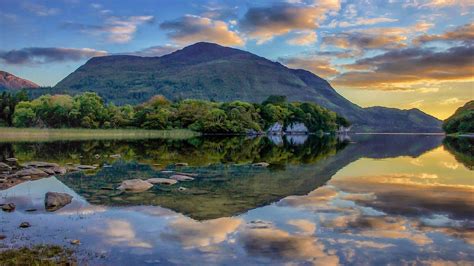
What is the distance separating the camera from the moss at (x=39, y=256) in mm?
13195

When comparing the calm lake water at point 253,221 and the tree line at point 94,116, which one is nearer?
the calm lake water at point 253,221

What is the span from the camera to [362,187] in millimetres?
32656

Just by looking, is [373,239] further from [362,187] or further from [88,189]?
[88,189]

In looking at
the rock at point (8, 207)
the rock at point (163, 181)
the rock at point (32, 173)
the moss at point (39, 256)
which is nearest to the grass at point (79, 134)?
the rock at point (32, 173)

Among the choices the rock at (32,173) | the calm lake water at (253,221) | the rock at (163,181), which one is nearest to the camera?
the calm lake water at (253,221)

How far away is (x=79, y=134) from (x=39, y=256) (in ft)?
424

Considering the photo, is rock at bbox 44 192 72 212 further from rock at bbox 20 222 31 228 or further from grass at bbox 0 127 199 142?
grass at bbox 0 127 199 142

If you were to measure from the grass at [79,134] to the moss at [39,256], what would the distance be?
99.3 m

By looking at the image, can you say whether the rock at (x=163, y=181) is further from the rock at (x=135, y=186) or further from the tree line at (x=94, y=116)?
the tree line at (x=94, y=116)

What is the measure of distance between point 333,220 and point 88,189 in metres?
16.9

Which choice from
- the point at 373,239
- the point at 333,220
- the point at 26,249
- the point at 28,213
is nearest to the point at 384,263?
the point at 373,239

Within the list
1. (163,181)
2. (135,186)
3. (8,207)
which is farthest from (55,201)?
(163,181)

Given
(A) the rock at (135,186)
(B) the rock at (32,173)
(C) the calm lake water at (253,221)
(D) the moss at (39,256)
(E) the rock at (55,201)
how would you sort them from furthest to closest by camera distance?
(B) the rock at (32,173)
(A) the rock at (135,186)
(E) the rock at (55,201)
(C) the calm lake water at (253,221)
(D) the moss at (39,256)

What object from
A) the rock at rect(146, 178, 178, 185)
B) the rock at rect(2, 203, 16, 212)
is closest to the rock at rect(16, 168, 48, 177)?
the rock at rect(146, 178, 178, 185)
